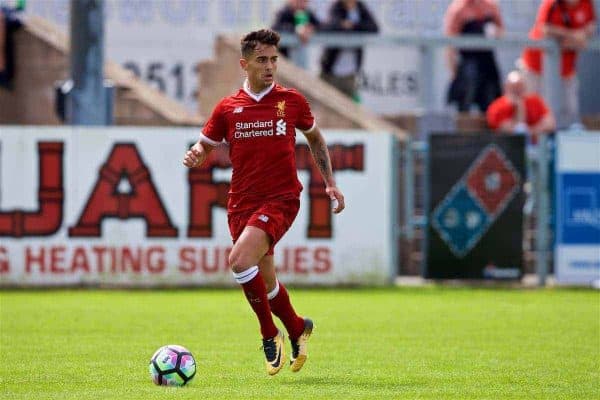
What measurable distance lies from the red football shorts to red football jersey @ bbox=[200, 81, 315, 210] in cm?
5

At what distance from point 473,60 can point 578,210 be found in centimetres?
334

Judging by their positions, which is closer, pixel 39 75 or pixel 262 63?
pixel 262 63

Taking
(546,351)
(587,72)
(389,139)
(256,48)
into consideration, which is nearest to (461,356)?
(546,351)

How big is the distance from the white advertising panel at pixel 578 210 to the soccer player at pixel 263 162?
9.98m

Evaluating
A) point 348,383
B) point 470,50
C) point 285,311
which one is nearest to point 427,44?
point 470,50

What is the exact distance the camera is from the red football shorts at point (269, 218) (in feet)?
33.4

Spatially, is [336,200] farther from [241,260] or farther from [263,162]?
[241,260]

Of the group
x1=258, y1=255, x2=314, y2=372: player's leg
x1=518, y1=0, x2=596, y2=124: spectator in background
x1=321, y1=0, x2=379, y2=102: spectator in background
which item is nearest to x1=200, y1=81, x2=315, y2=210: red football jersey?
x1=258, y1=255, x2=314, y2=372: player's leg

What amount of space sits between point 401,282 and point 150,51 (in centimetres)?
521

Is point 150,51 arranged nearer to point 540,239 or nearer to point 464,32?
point 464,32

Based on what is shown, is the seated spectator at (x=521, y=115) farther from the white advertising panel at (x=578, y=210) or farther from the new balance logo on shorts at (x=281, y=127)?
the new balance logo on shorts at (x=281, y=127)

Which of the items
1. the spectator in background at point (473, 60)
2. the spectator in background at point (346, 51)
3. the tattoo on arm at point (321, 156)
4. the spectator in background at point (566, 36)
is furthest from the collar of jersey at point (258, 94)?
the spectator in background at point (473, 60)

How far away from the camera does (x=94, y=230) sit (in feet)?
63.1

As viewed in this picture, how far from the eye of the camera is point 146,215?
63.6ft
